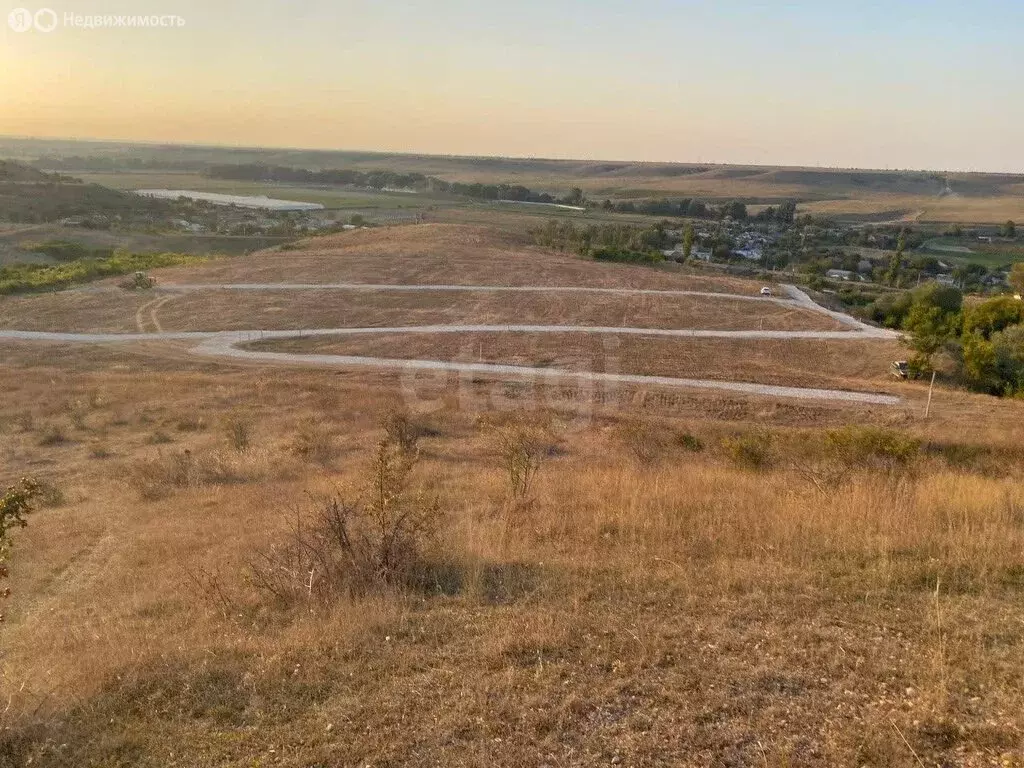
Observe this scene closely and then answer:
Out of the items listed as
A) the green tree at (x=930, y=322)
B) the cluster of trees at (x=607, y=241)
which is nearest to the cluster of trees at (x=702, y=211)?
the cluster of trees at (x=607, y=241)

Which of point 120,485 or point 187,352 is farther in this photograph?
point 187,352

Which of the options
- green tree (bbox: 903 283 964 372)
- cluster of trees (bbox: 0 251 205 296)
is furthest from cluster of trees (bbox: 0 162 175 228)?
green tree (bbox: 903 283 964 372)

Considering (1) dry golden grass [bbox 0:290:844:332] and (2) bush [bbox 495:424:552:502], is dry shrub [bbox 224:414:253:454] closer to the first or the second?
(2) bush [bbox 495:424:552:502]

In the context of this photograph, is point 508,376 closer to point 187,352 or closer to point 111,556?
point 187,352

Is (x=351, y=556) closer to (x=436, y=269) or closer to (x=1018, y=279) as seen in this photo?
(x=436, y=269)

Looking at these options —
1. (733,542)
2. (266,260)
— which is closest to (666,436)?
(733,542)

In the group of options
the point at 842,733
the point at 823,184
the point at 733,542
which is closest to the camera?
the point at 842,733

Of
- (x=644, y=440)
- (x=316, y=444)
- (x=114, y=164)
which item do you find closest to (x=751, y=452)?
(x=644, y=440)
